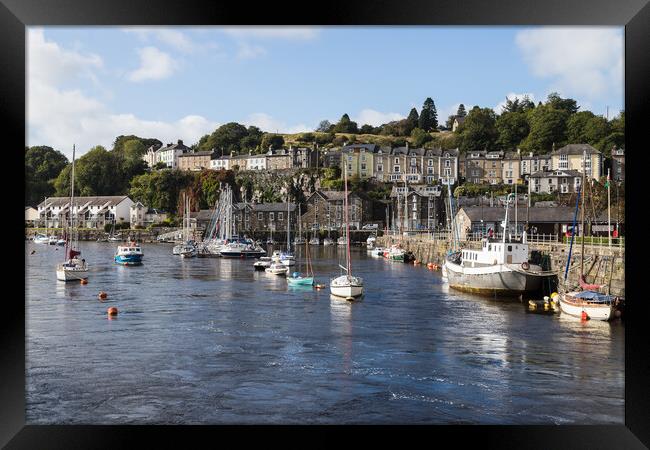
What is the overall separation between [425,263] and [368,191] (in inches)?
1120

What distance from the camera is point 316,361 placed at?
38.2 feet

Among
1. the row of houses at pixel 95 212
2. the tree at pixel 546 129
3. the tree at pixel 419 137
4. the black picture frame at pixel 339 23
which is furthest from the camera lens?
the tree at pixel 419 137

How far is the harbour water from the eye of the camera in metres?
8.76

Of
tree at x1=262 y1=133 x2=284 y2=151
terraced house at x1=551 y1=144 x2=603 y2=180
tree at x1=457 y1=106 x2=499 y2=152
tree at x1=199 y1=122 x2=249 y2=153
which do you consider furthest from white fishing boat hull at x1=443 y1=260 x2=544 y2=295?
tree at x1=262 y1=133 x2=284 y2=151

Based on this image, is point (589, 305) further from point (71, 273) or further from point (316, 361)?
point (71, 273)

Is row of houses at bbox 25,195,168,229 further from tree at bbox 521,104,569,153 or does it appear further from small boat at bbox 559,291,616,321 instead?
small boat at bbox 559,291,616,321

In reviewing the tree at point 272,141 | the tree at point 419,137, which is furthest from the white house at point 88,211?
the tree at point 419,137

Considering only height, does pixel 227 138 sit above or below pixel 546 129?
above

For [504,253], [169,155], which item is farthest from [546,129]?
[504,253]

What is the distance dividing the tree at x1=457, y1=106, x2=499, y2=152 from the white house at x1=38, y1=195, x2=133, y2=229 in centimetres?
3023

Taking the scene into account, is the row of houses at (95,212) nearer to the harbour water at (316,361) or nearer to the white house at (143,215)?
the white house at (143,215)

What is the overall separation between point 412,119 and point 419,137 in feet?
17.4

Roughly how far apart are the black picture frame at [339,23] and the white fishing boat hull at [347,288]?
45.0 ft

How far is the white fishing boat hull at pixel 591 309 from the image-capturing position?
49.8 ft
